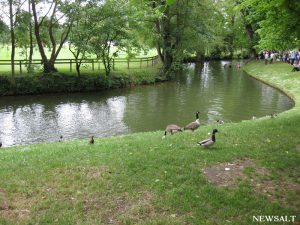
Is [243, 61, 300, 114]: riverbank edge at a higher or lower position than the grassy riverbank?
higher

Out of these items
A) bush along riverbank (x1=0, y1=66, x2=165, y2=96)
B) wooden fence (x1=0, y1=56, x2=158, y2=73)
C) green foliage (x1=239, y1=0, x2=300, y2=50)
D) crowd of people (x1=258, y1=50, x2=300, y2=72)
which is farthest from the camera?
crowd of people (x1=258, y1=50, x2=300, y2=72)

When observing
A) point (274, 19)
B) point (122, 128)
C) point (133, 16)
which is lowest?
point (122, 128)

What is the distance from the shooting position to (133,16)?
131 feet

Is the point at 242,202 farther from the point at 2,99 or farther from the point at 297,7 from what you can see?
the point at 2,99

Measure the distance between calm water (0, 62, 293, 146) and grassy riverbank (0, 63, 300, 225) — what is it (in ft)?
31.5

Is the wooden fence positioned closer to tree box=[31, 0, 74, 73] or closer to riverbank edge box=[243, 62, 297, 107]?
tree box=[31, 0, 74, 73]

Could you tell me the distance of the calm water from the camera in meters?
23.2

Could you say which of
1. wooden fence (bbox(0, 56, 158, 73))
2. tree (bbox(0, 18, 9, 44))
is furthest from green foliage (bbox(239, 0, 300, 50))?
wooden fence (bbox(0, 56, 158, 73))

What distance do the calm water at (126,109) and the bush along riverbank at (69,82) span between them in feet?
4.75

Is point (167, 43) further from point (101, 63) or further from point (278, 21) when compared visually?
point (278, 21)

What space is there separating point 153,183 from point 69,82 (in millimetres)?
29542

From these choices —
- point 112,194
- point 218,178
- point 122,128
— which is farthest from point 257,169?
point 122,128

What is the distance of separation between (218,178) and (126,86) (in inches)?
1235

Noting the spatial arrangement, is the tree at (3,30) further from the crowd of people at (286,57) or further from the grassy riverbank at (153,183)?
the crowd of people at (286,57)
